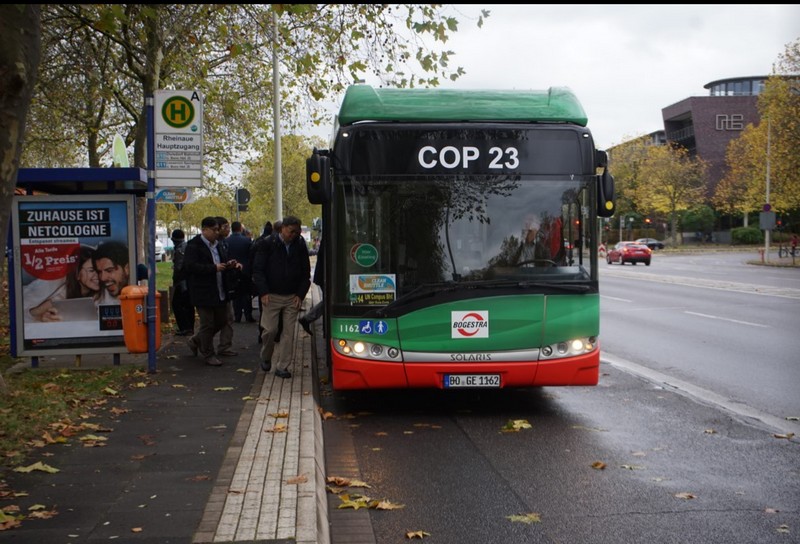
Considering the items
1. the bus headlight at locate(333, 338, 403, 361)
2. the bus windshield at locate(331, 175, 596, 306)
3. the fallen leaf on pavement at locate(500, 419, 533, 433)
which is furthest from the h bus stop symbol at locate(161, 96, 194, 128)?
the fallen leaf on pavement at locate(500, 419, 533, 433)

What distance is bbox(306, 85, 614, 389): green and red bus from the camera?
847 cm

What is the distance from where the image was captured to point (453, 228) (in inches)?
336

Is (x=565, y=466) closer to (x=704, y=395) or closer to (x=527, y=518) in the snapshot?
(x=527, y=518)

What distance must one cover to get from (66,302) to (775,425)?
27.3ft

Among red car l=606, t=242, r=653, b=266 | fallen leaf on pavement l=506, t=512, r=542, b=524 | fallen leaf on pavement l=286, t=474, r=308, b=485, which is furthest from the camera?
red car l=606, t=242, r=653, b=266

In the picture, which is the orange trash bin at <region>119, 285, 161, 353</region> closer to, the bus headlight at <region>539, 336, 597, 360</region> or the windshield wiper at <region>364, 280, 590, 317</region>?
the windshield wiper at <region>364, 280, 590, 317</region>

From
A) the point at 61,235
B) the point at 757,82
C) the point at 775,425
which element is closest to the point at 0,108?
the point at 61,235

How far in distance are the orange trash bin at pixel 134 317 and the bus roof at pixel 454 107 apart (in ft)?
12.5

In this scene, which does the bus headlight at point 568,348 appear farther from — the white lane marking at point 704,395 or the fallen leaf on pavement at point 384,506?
the fallen leaf on pavement at point 384,506

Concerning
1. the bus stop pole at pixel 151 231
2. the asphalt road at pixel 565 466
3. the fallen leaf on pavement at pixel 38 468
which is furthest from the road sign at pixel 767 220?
the fallen leaf on pavement at pixel 38 468

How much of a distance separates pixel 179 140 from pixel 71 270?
225 cm

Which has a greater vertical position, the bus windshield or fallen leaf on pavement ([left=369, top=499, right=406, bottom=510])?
the bus windshield

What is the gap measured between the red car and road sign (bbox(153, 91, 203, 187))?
44.1m

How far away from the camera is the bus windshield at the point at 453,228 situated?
27.9 feet
